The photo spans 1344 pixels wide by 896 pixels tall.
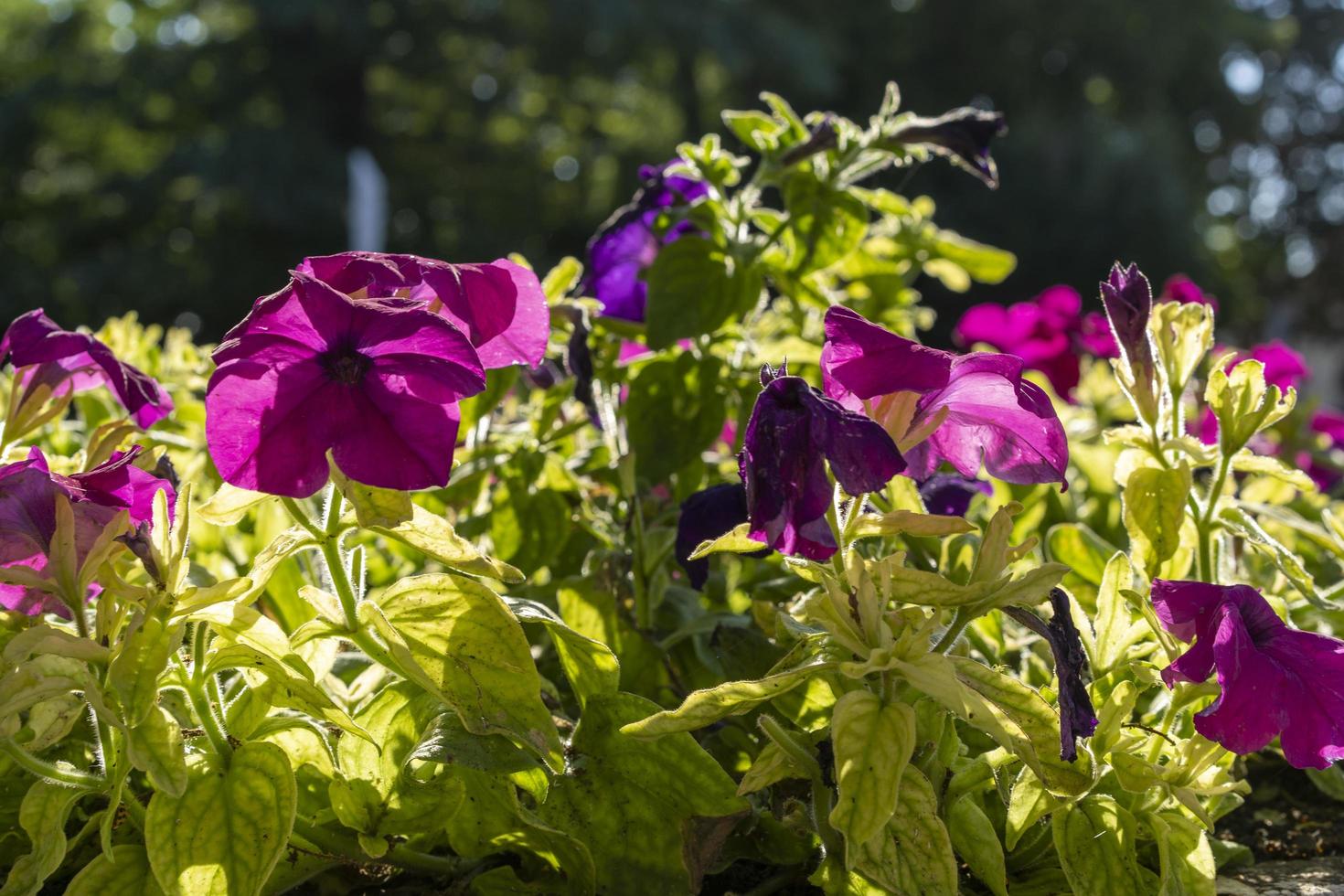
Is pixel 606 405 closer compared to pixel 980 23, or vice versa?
pixel 606 405

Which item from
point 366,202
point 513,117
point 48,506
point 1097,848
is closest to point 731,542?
point 1097,848

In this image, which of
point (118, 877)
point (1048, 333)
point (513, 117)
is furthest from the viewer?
point (513, 117)

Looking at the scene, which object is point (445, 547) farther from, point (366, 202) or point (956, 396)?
point (366, 202)

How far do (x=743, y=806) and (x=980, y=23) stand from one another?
19.5 meters

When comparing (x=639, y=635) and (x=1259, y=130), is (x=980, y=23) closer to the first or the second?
(x=1259, y=130)

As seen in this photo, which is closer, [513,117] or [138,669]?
[138,669]

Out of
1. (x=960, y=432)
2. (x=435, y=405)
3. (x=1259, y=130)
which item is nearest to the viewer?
(x=435, y=405)

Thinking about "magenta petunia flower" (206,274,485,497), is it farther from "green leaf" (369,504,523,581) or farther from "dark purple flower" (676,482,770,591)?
"dark purple flower" (676,482,770,591)

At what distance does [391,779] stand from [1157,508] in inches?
24.2

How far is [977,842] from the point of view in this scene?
0.83 metres

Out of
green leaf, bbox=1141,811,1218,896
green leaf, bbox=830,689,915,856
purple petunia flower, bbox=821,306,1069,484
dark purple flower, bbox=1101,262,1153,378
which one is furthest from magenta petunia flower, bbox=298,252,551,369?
green leaf, bbox=1141,811,1218,896

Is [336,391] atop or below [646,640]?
atop

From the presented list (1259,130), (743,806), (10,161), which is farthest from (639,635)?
(1259,130)

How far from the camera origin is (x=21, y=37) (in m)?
18.9
